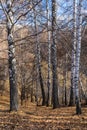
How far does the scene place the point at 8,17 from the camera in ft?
50.7

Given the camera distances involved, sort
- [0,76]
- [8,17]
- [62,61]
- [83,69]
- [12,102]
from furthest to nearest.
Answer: [0,76]
[62,61]
[83,69]
[12,102]
[8,17]

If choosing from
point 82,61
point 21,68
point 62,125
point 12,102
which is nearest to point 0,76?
point 21,68

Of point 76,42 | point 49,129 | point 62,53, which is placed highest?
point 62,53

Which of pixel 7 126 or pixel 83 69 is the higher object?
pixel 83 69

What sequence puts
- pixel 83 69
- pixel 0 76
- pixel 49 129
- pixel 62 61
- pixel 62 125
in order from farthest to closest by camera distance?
pixel 0 76 → pixel 62 61 → pixel 83 69 → pixel 62 125 → pixel 49 129

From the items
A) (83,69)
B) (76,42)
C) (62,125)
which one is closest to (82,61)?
(83,69)

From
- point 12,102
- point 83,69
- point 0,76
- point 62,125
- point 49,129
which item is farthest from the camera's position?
point 0,76

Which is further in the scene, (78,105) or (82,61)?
(82,61)

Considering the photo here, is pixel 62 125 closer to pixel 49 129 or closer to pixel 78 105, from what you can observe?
pixel 49 129

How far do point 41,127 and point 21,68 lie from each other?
23.1 m

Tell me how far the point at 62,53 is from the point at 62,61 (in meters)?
2.61

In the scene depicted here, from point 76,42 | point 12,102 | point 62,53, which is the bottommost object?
point 12,102

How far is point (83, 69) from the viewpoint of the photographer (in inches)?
1195

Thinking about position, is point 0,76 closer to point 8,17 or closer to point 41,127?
point 8,17
